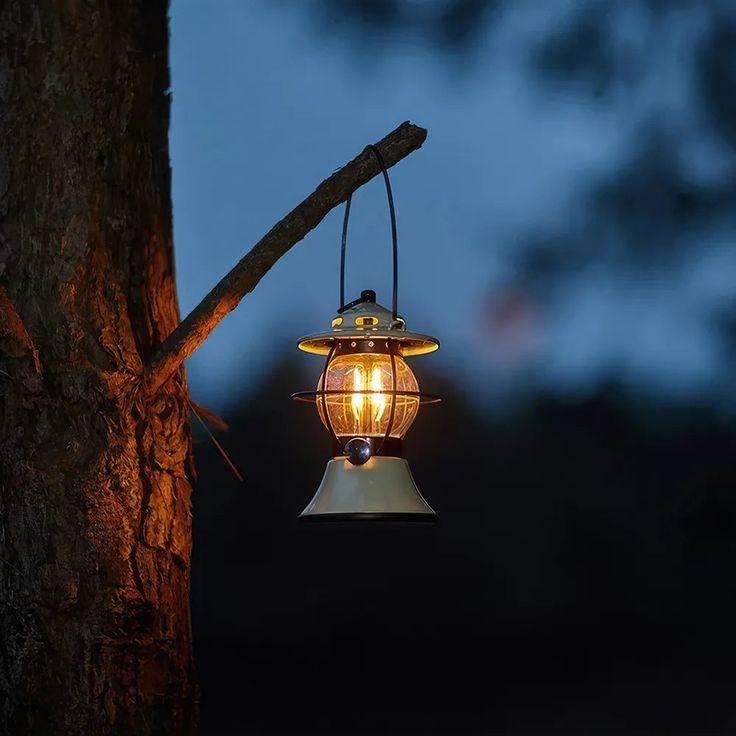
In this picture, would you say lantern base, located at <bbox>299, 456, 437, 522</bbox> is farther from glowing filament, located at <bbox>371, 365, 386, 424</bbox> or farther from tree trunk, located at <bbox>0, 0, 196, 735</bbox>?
tree trunk, located at <bbox>0, 0, 196, 735</bbox>

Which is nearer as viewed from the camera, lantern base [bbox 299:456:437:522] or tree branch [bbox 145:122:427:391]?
lantern base [bbox 299:456:437:522]

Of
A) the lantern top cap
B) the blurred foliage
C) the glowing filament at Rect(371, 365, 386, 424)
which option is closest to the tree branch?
the lantern top cap

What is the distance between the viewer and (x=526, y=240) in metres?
3.83

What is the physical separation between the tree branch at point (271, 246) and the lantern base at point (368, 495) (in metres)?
0.32

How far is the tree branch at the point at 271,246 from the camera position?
185 cm

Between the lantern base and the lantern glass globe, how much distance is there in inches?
2.3

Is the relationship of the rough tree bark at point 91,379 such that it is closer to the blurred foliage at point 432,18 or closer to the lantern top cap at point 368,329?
the lantern top cap at point 368,329

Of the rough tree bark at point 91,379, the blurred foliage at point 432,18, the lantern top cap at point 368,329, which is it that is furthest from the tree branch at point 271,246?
the blurred foliage at point 432,18

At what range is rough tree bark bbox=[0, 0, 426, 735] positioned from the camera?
5.83 feet

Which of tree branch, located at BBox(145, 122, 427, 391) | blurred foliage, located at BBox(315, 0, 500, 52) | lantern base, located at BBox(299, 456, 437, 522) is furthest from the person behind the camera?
blurred foliage, located at BBox(315, 0, 500, 52)

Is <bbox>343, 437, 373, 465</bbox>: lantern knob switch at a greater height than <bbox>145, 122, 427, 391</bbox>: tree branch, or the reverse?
<bbox>145, 122, 427, 391</bbox>: tree branch

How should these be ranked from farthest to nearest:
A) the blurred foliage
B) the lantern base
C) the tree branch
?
the blurred foliage, the tree branch, the lantern base

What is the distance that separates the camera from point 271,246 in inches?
72.9

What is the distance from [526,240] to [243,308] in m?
1.00
